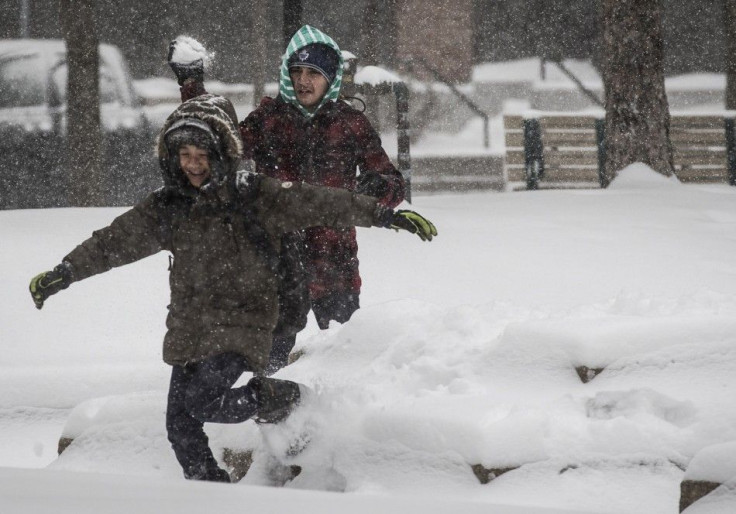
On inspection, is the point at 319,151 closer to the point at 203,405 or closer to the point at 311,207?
the point at 311,207

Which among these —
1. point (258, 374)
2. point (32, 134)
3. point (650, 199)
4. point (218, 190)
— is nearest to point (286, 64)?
point (218, 190)

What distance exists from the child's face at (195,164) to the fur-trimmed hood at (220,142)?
2 cm

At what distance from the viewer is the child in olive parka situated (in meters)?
3.49

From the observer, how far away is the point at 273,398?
362 centimetres

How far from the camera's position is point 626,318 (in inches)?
157

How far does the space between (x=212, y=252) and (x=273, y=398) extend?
22.1 inches

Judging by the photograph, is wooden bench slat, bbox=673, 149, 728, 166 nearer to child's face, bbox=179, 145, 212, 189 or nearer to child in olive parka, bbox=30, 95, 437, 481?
child in olive parka, bbox=30, 95, 437, 481

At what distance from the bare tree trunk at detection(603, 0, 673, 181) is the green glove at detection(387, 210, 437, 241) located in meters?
7.70

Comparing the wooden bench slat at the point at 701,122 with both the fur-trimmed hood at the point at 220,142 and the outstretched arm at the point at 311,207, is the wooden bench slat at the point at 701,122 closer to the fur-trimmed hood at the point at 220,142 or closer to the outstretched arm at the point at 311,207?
the outstretched arm at the point at 311,207

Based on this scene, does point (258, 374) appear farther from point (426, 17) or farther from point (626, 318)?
point (426, 17)

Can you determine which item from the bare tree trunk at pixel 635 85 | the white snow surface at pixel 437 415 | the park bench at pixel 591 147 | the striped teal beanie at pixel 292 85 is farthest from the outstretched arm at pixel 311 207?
the park bench at pixel 591 147

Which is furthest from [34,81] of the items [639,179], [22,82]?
[639,179]

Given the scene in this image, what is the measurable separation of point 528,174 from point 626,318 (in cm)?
964

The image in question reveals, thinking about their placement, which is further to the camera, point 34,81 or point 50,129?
point 34,81
